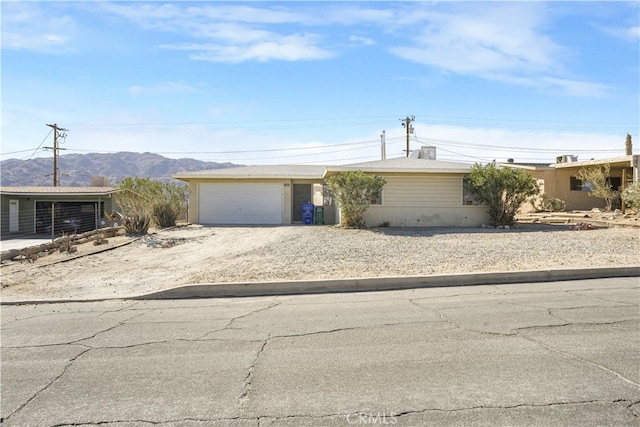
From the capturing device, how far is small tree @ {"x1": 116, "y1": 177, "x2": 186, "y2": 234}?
18406 millimetres

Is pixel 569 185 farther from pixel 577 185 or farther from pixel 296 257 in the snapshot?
pixel 296 257

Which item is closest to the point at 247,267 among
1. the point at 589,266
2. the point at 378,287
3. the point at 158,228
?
the point at 378,287

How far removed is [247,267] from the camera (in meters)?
10.6

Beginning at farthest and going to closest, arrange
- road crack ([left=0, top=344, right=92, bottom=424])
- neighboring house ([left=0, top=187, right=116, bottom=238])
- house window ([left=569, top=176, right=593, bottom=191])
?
house window ([left=569, top=176, right=593, bottom=191]) < neighboring house ([left=0, top=187, right=116, bottom=238]) < road crack ([left=0, top=344, right=92, bottom=424])

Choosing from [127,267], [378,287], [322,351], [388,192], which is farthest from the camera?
[388,192]

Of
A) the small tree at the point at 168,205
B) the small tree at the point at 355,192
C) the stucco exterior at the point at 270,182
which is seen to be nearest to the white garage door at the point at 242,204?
the stucco exterior at the point at 270,182

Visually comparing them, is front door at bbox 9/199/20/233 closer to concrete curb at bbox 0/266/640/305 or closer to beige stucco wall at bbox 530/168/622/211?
concrete curb at bbox 0/266/640/305

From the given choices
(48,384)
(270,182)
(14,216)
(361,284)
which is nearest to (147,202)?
(270,182)

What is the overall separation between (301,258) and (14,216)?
2210cm

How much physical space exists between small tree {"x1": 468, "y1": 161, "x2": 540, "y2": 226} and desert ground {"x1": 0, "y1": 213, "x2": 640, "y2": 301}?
229 centimetres

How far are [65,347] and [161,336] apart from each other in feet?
3.53

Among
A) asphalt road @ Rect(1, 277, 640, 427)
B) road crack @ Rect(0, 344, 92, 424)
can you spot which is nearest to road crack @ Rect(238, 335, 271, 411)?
asphalt road @ Rect(1, 277, 640, 427)

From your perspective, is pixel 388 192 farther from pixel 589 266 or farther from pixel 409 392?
pixel 409 392

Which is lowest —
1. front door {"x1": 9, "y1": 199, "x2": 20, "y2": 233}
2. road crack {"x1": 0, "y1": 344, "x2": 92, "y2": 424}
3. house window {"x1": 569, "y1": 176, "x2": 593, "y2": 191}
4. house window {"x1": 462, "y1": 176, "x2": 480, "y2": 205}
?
road crack {"x1": 0, "y1": 344, "x2": 92, "y2": 424}
